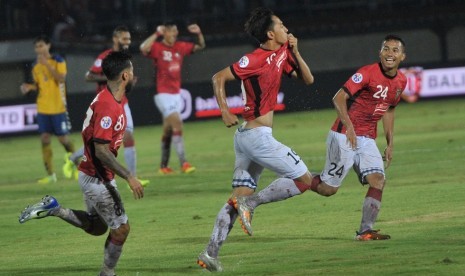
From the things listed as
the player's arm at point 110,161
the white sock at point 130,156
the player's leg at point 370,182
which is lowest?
the white sock at point 130,156

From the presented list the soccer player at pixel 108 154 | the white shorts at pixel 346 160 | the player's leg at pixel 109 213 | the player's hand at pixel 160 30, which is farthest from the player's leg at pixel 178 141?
the player's leg at pixel 109 213

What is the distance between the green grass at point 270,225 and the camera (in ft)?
36.5

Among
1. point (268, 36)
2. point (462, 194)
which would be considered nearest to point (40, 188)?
point (462, 194)

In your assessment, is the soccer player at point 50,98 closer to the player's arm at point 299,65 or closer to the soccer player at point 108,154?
the player's arm at point 299,65

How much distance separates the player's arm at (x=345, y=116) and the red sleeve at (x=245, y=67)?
162 centimetres

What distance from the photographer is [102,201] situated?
1074cm

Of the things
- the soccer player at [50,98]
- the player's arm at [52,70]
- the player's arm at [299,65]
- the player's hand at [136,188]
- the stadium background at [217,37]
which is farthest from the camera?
the stadium background at [217,37]

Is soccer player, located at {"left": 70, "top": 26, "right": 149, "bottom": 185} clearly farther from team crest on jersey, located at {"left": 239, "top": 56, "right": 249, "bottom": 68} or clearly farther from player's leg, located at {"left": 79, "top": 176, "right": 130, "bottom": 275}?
player's leg, located at {"left": 79, "top": 176, "right": 130, "bottom": 275}

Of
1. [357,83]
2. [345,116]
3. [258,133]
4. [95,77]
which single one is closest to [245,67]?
[258,133]

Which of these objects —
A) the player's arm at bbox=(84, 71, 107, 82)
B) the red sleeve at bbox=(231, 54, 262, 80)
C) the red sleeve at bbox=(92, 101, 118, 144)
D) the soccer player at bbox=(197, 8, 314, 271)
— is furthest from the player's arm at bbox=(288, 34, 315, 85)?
the player's arm at bbox=(84, 71, 107, 82)

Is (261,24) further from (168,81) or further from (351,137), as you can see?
(168,81)

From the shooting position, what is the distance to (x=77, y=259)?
40.3 ft

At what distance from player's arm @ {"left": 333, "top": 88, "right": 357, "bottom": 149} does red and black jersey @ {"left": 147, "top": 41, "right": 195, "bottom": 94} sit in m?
9.42

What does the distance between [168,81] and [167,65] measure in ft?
0.96
